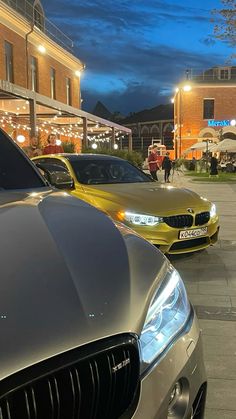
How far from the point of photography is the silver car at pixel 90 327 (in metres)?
1.56

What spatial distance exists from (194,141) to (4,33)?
3610cm

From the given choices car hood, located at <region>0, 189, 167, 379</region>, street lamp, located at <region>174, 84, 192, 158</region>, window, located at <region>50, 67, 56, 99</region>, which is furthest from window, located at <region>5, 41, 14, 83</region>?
street lamp, located at <region>174, 84, 192, 158</region>

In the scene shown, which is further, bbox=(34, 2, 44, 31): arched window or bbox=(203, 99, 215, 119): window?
bbox=(203, 99, 215, 119): window

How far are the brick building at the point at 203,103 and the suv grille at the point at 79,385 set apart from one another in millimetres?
56112

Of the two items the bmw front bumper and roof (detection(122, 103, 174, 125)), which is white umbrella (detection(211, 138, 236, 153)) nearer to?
the bmw front bumper

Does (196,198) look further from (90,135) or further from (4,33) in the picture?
(90,135)

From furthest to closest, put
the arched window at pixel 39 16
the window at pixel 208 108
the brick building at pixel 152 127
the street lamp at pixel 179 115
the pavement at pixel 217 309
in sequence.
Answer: the brick building at pixel 152 127 → the window at pixel 208 108 → the street lamp at pixel 179 115 → the arched window at pixel 39 16 → the pavement at pixel 217 309

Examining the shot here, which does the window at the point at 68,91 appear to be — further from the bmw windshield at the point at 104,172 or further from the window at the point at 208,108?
the bmw windshield at the point at 104,172

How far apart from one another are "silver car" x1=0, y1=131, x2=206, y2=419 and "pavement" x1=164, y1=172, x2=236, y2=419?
102 centimetres

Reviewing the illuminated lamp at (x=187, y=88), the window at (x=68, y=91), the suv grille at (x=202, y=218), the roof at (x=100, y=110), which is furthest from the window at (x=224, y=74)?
the roof at (x=100, y=110)

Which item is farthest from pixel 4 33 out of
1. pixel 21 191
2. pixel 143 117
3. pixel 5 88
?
pixel 143 117

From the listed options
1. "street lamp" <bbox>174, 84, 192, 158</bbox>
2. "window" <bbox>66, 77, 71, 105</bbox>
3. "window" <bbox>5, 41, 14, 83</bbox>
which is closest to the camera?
"window" <bbox>5, 41, 14, 83</bbox>

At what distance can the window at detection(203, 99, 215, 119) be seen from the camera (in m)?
57.6

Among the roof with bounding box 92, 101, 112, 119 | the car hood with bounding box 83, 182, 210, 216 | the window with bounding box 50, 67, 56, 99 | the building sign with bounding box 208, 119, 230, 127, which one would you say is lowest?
the car hood with bounding box 83, 182, 210, 216
